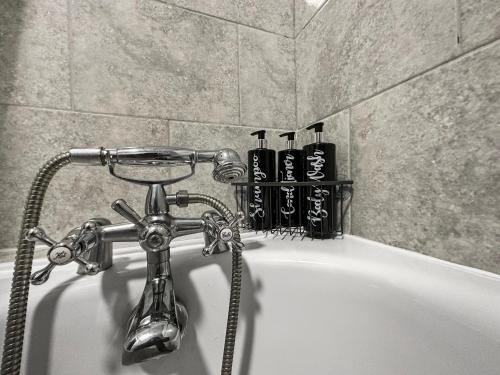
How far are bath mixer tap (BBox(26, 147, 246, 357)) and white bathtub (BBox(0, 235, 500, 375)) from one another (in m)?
0.06

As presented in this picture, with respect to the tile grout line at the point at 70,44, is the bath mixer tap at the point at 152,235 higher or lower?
lower

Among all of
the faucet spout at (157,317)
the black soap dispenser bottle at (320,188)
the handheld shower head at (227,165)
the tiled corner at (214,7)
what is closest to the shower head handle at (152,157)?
the handheld shower head at (227,165)

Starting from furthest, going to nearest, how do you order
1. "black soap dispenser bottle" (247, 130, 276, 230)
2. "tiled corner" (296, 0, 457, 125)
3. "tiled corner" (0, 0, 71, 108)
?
1. "black soap dispenser bottle" (247, 130, 276, 230)
2. "tiled corner" (0, 0, 71, 108)
3. "tiled corner" (296, 0, 457, 125)

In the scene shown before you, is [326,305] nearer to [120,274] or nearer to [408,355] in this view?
[408,355]

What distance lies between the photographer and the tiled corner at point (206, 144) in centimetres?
58

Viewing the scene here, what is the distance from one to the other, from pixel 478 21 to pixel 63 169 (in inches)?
29.8

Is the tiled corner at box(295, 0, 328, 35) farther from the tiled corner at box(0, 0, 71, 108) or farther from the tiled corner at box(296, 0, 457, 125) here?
the tiled corner at box(0, 0, 71, 108)

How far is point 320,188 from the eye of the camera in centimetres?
49

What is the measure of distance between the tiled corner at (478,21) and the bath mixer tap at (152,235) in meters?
0.35

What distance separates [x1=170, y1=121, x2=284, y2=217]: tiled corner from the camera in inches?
22.8

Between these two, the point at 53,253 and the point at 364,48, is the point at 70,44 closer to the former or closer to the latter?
the point at 53,253

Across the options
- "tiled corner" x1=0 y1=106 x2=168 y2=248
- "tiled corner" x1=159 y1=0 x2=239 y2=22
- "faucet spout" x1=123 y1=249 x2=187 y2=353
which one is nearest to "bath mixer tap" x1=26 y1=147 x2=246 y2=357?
"faucet spout" x1=123 y1=249 x2=187 y2=353

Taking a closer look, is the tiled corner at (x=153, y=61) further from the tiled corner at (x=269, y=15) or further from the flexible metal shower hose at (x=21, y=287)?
the flexible metal shower hose at (x=21, y=287)

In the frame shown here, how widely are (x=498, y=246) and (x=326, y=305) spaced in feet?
0.78
